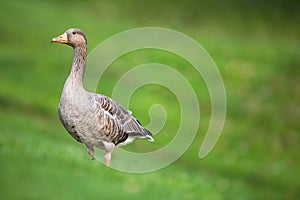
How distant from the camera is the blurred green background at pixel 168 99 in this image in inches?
471


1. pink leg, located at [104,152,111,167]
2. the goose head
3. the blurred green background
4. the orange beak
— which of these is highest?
the blurred green background

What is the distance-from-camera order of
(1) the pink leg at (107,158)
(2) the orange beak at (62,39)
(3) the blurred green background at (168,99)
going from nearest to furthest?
(2) the orange beak at (62,39), (1) the pink leg at (107,158), (3) the blurred green background at (168,99)

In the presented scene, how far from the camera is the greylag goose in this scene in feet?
15.1

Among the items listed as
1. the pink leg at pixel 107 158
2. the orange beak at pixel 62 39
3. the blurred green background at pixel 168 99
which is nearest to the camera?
the orange beak at pixel 62 39

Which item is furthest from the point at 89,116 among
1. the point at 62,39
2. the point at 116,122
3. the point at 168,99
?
the point at 168,99

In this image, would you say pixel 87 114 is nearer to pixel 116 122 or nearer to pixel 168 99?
pixel 116 122

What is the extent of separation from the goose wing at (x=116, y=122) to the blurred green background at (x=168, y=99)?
4853mm

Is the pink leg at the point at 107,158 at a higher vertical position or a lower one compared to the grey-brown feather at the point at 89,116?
lower

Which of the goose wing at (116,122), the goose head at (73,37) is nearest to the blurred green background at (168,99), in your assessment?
the goose wing at (116,122)

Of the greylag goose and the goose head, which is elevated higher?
the goose head

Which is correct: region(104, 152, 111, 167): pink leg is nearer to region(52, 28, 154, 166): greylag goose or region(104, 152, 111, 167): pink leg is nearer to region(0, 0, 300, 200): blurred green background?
region(52, 28, 154, 166): greylag goose

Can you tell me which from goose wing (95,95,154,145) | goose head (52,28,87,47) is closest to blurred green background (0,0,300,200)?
goose wing (95,95,154,145)

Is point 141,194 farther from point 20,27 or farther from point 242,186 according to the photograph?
point 20,27

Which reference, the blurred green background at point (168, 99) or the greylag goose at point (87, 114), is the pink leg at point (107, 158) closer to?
the greylag goose at point (87, 114)
